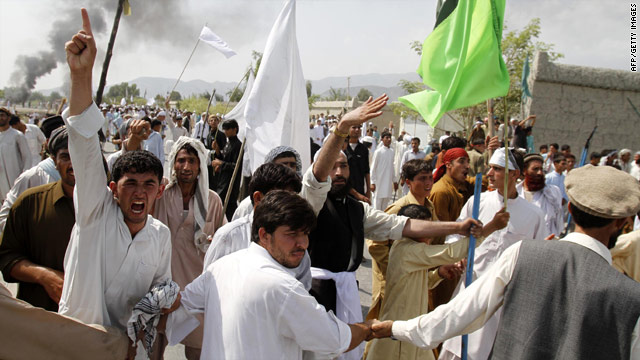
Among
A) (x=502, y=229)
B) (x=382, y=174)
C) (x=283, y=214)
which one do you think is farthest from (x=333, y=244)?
(x=382, y=174)

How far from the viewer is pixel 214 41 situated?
7.10 m

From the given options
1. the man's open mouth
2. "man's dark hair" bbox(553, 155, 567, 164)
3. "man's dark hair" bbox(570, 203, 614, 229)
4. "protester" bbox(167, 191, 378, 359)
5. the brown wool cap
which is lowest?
"man's dark hair" bbox(553, 155, 567, 164)

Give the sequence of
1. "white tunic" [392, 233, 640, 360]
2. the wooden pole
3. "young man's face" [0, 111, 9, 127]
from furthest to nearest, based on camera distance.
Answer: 1. "young man's face" [0, 111, 9, 127]
2. the wooden pole
3. "white tunic" [392, 233, 640, 360]

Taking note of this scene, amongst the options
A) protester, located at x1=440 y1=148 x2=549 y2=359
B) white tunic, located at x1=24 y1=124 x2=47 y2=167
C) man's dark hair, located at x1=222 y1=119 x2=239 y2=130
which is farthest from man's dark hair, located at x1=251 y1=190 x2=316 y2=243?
white tunic, located at x1=24 y1=124 x2=47 y2=167

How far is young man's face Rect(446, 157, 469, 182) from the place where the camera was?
4801 mm

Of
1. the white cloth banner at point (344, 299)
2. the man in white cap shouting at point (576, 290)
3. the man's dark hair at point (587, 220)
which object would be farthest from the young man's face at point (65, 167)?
the man's dark hair at point (587, 220)

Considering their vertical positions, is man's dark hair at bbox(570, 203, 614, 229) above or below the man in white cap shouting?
above

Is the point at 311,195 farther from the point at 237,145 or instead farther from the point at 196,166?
the point at 237,145

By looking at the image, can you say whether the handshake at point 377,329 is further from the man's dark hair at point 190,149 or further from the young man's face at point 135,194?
A: the man's dark hair at point 190,149

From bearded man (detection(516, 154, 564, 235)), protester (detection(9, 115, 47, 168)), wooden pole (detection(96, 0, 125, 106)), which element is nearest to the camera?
wooden pole (detection(96, 0, 125, 106))

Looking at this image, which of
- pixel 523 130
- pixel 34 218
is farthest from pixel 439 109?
pixel 523 130

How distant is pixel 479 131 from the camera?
890 cm

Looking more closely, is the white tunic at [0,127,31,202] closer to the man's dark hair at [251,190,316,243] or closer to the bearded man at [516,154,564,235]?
the man's dark hair at [251,190,316,243]

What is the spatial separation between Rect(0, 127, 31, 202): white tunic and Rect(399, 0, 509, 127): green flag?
602 cm
